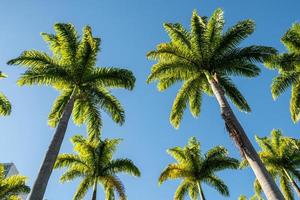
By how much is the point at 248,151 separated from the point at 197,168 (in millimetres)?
14255

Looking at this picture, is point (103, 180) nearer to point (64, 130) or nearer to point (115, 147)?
point (115, 147)

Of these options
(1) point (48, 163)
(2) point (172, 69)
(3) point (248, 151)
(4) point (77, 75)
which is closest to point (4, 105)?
(4) point (77, 75)

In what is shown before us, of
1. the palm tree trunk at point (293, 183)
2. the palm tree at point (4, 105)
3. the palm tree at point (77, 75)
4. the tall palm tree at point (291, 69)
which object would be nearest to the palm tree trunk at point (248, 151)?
the palm tree at point (77, 75)

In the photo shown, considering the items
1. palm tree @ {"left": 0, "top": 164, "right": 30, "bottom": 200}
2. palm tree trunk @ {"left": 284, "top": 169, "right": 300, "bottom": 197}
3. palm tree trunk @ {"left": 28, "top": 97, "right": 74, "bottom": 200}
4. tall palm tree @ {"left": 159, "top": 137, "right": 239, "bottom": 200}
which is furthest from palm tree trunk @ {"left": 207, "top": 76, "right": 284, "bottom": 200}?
palm tree trunk @ {"left": 284, "top": 169, "right": 300, "bottom": 197}

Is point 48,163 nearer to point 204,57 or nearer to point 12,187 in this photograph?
point 204,57

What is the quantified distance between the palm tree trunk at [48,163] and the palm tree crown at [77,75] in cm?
288

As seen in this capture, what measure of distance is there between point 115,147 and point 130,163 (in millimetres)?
1852

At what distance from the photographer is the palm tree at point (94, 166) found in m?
25.1

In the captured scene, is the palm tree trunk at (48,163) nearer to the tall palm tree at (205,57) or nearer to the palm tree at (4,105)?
the palm tree at (4,105)

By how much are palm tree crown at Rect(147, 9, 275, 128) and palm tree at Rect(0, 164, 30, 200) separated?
12794 mm

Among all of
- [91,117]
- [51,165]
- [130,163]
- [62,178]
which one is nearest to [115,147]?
[130,163]

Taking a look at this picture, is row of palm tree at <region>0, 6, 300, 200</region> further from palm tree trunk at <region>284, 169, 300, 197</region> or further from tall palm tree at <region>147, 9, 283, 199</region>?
palm tree trunk at <region>284, 169, 300, 197</region>

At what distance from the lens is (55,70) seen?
1816cm

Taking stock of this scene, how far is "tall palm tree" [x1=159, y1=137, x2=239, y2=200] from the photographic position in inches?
1086
